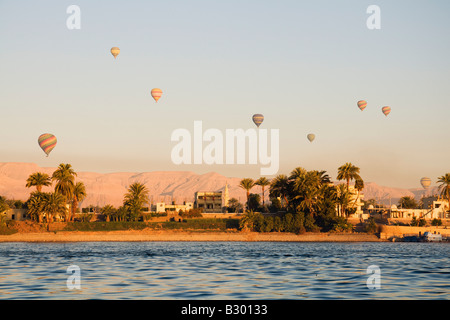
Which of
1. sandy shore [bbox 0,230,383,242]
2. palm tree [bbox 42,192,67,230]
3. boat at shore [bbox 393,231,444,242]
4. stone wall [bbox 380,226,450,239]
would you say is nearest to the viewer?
sandy shore [bbox 0,230,383,242]

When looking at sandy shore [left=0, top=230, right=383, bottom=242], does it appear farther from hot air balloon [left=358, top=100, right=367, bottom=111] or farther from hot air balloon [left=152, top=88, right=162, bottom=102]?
hot air balloon [left=152, top=88, right=162, bottom=102]

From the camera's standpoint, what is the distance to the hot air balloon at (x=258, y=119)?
149750 millimetres

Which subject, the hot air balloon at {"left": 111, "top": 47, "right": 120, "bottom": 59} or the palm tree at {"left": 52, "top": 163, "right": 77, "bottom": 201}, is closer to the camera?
the hot air balloon at {"left": 111, "top": 47, "right": 120, "bottom": 59}

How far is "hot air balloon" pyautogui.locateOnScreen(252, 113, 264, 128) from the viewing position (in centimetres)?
14975

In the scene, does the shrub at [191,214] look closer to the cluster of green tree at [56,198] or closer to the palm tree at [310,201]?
the cluster of green tree at [56,198]

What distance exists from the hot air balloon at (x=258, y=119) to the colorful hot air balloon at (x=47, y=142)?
1992 inches

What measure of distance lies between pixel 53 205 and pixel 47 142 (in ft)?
51.5

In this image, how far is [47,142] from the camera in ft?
484

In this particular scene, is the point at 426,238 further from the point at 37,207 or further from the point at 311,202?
the point at 37,207

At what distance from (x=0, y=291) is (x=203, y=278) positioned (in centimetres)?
1653

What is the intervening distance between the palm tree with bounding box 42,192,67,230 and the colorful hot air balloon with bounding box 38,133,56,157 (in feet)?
38.3

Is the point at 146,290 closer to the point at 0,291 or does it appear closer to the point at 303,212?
the point at 0,291

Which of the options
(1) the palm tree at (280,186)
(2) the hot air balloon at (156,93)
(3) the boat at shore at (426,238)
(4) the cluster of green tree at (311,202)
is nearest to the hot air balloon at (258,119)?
(4) the cluster of green tree at (311,202)

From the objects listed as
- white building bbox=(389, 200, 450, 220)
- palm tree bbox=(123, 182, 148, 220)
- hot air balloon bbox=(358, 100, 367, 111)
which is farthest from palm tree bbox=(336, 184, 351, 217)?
palm tree bbox=(123, 182, 148, 220)
